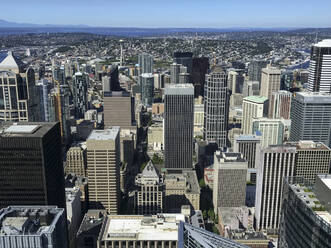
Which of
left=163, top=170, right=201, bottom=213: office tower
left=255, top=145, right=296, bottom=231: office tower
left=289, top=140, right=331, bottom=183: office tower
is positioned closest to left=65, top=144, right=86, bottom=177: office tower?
left=163, top=170, right=201, bottom=213: office tower

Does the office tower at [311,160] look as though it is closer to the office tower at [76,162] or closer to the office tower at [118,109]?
the office tower at [76,162]

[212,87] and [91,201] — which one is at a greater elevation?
[212,87]

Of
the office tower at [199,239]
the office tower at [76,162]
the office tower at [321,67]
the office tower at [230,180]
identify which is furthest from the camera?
the office tower at [321,67]

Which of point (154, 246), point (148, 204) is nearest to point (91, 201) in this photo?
point (148, 204)

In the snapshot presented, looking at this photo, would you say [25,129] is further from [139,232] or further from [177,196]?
[177,196]

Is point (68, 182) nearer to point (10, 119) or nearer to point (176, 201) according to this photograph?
point (10, 119)

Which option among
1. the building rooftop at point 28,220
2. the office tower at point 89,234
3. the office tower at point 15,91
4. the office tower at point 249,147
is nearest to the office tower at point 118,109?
the office tower at point 249,147
